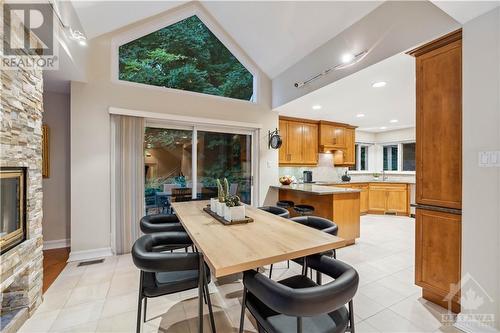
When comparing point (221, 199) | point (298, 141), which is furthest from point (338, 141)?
point (221, 199)

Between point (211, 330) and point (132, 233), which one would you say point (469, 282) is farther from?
point (132, 233)

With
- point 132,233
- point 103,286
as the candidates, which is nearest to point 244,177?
point 132,233

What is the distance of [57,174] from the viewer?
351 cm

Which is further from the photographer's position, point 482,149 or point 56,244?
point 56,244

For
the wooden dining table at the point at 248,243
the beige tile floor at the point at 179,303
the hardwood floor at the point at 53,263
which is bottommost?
the beige tile floor at the point at 179,303

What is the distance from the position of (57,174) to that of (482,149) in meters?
5.03

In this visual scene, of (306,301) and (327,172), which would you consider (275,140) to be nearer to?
(327,172)

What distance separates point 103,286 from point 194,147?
7.50ft

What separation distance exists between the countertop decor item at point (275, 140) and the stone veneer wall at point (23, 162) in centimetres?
335

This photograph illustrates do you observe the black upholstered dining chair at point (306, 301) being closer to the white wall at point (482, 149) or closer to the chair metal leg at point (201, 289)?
the chair metal leg at point (201, 289)

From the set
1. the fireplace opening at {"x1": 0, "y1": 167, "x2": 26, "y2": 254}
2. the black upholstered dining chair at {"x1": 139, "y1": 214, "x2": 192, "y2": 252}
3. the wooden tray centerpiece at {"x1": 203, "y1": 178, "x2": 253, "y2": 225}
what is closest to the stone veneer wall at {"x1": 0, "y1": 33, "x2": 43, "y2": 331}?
the fireplace opening at {"x1": 0, "y1": 167, "x2": 26, "y2": 254}

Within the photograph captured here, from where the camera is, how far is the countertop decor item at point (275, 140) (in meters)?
4.38

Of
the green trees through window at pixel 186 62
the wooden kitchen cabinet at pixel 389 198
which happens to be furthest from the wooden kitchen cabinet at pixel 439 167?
the wooden kitchen cabinet at pixel 389 198

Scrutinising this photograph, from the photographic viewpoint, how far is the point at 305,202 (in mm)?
4023
